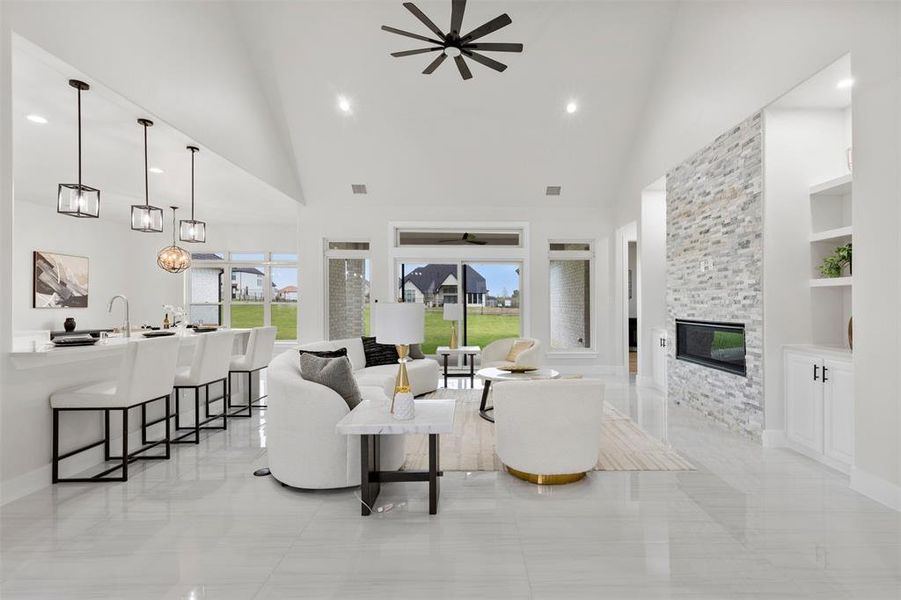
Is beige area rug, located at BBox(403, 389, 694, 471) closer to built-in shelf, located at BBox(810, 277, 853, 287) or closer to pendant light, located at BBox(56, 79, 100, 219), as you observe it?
built-in shelf, located at BBox(810, 277, 853, 287)

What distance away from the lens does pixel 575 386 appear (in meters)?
3.32

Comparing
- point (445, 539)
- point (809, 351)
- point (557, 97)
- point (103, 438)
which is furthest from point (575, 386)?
point (557, 97)

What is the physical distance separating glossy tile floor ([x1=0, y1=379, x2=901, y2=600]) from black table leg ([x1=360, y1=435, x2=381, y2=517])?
9cm

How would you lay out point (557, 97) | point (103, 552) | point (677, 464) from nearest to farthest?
1. point (103, 552)
2. point (677, 464)
3. point (557, 97)

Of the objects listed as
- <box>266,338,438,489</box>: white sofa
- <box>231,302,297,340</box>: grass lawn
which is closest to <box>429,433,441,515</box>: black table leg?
<box>266,338,438,489</box>: white sofa

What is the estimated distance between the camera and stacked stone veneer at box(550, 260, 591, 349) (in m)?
8.80

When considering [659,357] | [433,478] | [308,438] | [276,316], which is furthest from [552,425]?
[276,316]

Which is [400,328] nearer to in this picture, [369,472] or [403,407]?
[403,407]

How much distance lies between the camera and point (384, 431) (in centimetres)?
284

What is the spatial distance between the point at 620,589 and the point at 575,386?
1361 millimetres

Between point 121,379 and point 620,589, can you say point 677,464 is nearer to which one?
point 620,589

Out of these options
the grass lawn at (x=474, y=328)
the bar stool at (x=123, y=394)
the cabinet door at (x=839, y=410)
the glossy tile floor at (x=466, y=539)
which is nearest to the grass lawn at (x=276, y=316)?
the grass lawn at (x=474, y=328)

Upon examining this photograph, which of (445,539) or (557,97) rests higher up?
(557,97)

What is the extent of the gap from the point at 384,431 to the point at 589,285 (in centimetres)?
683
